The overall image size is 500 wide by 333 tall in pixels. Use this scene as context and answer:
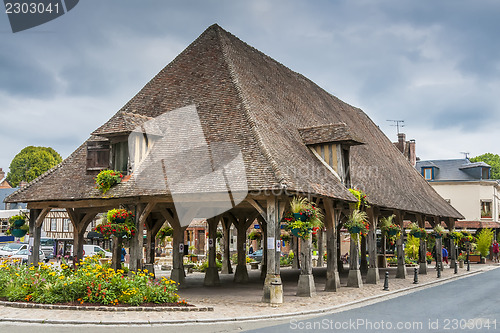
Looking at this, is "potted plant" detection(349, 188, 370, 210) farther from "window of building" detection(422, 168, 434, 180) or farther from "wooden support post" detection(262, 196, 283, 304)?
"window of building" detection(422, 168, 434, 180)

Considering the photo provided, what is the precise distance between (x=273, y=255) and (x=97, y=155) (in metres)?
7.36

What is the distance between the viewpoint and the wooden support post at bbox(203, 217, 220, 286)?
2170 centimetres

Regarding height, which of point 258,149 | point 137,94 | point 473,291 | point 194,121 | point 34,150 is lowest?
point 473,291

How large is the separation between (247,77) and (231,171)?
620cm

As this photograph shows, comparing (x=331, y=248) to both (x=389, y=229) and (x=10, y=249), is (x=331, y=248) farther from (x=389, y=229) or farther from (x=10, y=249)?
(x=10, y=249)

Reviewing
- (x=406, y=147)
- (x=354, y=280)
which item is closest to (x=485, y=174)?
(x=406, y=147)

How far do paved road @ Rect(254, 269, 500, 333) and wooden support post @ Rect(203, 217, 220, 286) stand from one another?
7646mm

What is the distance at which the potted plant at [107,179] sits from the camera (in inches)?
665

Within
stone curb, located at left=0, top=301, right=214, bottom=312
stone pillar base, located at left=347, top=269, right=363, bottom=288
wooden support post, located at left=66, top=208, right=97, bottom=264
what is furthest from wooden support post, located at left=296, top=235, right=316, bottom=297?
wooden support post, located at left=66, top=208, right=97, bottom=264

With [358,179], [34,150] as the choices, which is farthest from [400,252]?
[34,150]

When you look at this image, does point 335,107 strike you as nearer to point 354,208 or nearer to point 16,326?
point 354,208

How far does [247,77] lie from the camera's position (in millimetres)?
20547

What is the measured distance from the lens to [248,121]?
17172 mm

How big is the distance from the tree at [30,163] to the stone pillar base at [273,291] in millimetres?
59150
